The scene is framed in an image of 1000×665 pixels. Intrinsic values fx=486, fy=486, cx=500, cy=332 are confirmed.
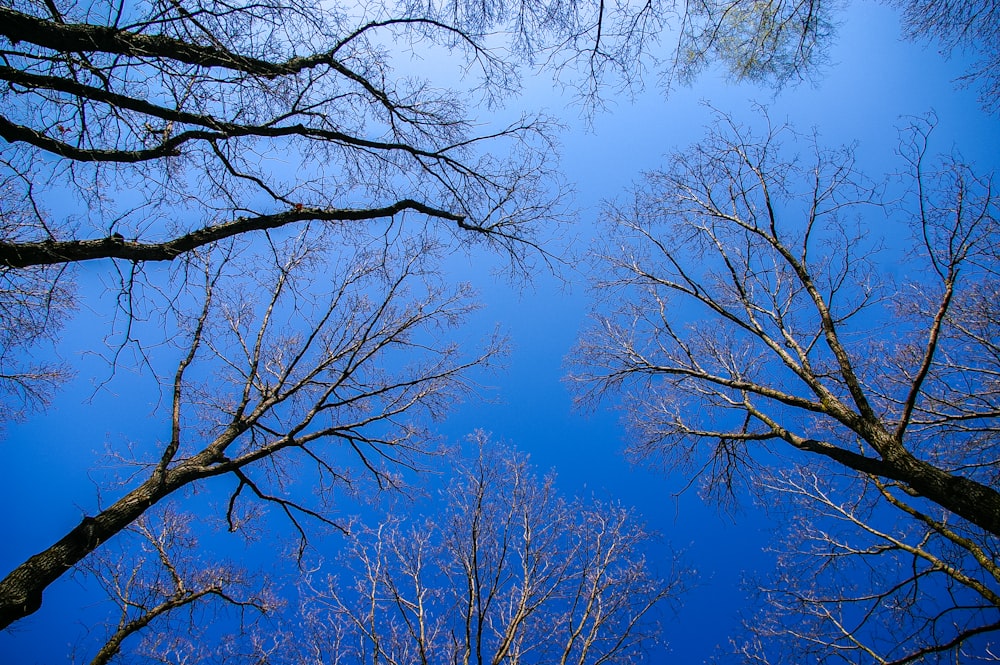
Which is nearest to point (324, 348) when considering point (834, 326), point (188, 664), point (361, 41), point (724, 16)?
point (361, 41)

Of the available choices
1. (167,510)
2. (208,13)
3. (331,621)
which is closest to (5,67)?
(208,13)

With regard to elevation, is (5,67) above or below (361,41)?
below

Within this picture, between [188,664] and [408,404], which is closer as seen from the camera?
[408,404]

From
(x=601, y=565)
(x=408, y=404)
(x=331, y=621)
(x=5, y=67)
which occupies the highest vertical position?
(x=408, y=404)

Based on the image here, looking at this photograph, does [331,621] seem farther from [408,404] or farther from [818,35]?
[818,35]

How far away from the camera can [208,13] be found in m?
2.97

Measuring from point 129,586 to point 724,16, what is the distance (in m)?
11.0

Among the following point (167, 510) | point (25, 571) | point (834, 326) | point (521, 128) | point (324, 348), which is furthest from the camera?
point (167, 510)

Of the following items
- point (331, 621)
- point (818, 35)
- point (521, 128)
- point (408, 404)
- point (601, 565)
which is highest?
point (818, 35)

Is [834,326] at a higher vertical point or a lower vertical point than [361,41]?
lower

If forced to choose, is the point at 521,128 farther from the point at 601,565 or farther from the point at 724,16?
the point at 601,565

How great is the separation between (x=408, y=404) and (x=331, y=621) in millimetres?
4978

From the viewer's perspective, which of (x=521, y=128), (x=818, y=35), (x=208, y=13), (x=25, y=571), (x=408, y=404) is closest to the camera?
(x=208, y=13)

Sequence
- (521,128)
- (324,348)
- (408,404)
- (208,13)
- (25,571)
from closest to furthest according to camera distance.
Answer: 1. (208,13)
2. (25,571)
3. (521,128)
4. (408,404)
5. (324,348)
